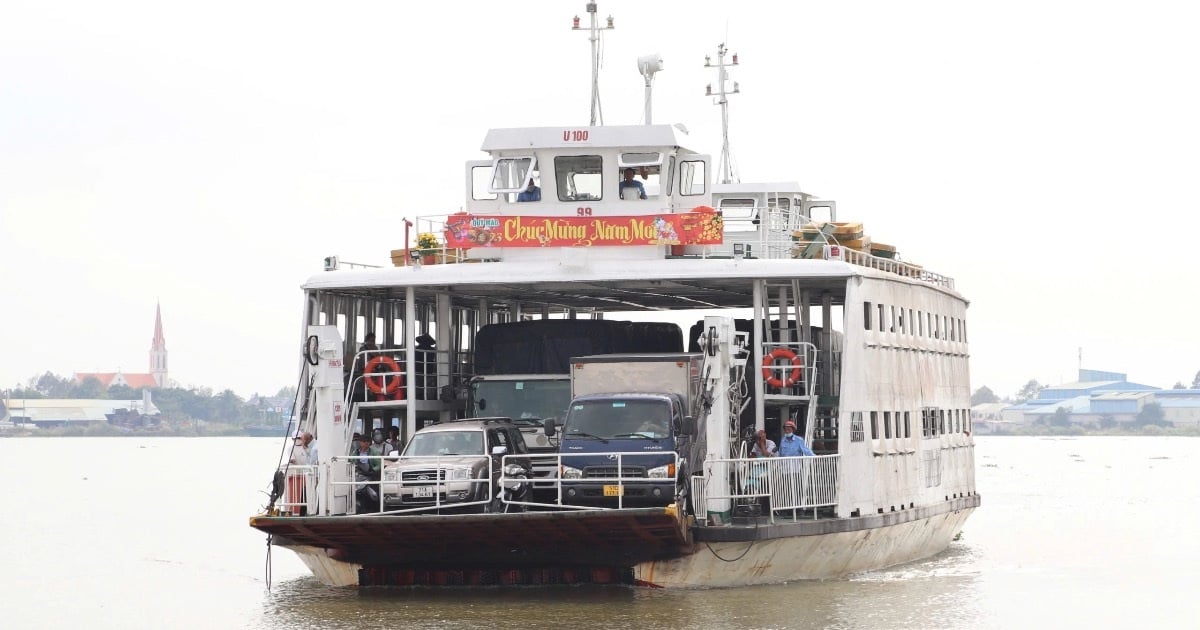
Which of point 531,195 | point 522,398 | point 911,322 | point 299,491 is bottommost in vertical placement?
point 299,491

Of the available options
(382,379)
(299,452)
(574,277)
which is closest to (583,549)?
(574,277)

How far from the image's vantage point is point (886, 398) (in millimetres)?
26688

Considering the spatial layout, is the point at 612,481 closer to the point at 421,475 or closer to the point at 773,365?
the point at 421,475

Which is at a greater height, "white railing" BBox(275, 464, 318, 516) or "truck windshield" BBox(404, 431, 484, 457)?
"truck windshield" BBox(404, 431, 484, 457)

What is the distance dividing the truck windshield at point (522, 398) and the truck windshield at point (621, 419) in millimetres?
3601

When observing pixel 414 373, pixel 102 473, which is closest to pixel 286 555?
pixel 414 373

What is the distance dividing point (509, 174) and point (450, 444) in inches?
215

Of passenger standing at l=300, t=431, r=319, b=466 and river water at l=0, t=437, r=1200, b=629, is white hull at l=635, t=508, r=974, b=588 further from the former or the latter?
passenger standing at l=300, t=431, r=319, b=466

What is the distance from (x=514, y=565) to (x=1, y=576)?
41.9ft

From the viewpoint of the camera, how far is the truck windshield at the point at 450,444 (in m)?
23.6

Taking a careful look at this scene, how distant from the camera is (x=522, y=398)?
27219mm

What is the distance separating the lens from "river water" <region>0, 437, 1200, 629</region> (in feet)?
74.5

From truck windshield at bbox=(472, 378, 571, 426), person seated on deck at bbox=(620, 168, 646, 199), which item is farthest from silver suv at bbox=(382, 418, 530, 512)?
person seated on deck at bbox=(620, 168, 646, 199)

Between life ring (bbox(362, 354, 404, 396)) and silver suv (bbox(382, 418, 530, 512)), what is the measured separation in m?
2.49
